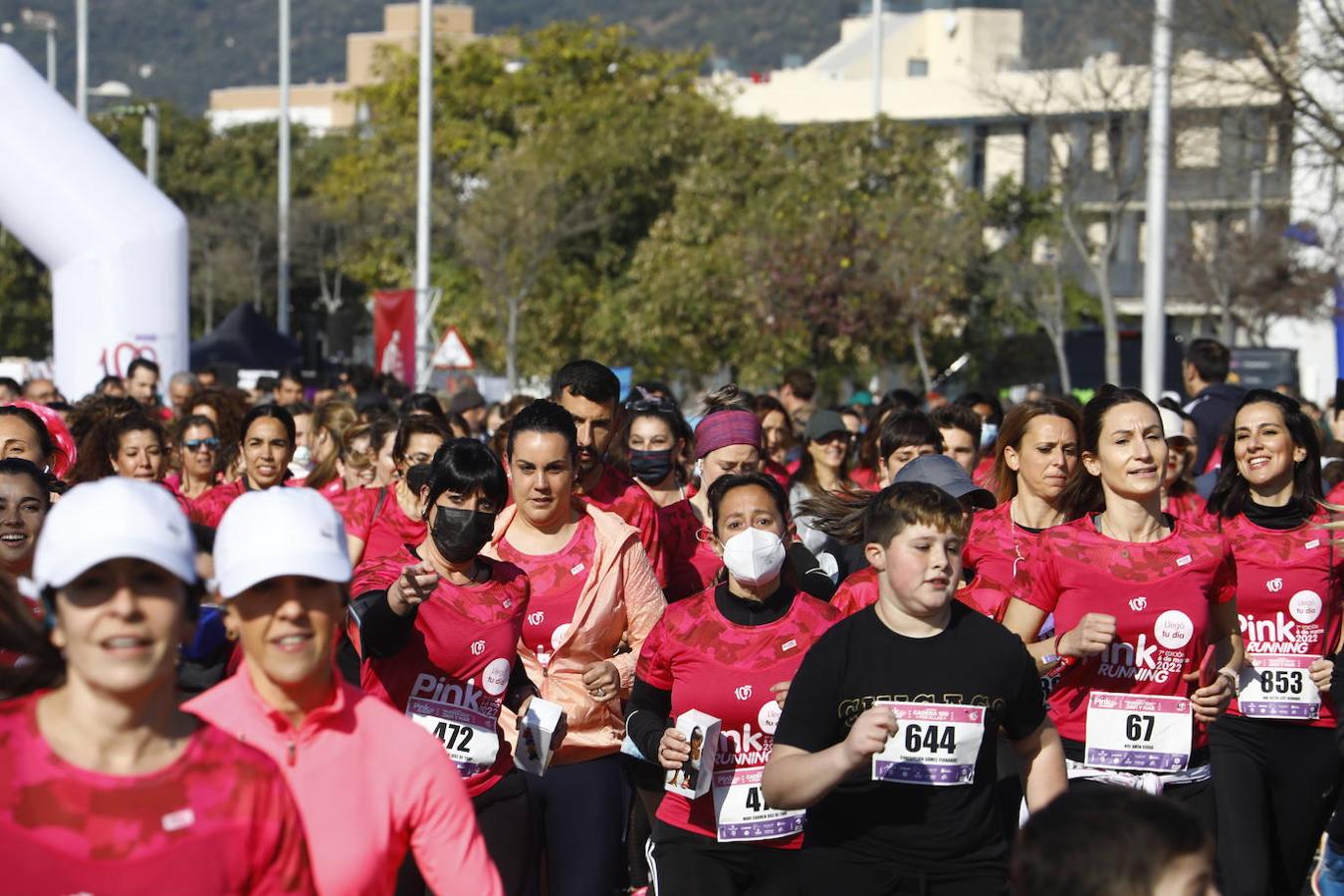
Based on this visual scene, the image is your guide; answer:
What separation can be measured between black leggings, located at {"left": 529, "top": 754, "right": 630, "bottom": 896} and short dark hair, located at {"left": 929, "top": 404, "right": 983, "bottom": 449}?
291cm

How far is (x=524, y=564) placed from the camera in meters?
6.42

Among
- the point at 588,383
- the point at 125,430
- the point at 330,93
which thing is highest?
the point at 330,93

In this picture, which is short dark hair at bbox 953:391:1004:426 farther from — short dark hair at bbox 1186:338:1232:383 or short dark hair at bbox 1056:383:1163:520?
short dark hair at bbox 1056:383:1163:520

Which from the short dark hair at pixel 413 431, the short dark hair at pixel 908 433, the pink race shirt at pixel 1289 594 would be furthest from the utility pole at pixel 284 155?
the pink race shirt at pixel 1289 594

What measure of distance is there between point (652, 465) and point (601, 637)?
1780 millimetres

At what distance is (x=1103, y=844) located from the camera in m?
3.09

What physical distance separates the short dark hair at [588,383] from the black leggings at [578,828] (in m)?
1.58

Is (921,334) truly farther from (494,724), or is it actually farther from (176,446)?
(494,724)

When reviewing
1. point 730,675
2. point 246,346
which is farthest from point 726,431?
point 246,346

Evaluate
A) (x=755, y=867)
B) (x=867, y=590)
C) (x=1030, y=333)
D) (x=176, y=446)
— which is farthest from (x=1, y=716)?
(x=1030, y=333)

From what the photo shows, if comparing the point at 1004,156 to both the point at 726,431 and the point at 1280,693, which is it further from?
the point at 1280,693

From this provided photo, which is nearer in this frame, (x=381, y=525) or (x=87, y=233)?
(x=381, y=525)

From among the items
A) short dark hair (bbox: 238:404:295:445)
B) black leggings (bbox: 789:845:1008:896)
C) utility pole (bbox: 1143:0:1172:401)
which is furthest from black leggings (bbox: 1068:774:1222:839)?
utility pole (bbox: 1143:0:1172:401)

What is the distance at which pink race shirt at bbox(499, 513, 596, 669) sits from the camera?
21.0 ft
